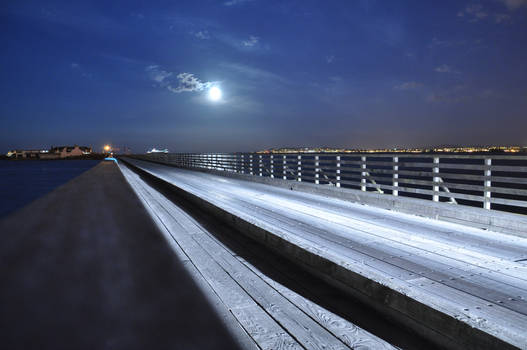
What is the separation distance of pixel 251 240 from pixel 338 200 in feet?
15.3

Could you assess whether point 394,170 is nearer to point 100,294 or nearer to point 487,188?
point 487,188

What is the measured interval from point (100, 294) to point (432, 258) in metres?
3.87

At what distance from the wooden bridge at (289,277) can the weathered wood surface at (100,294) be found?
2 centimetres

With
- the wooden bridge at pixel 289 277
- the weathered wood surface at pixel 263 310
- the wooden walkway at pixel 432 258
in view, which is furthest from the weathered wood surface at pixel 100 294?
the wooden walkway at pixel 432 258

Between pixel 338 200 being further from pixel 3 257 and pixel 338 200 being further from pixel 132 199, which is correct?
pixel 3 257

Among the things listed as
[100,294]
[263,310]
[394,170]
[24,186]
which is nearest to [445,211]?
[394,170]

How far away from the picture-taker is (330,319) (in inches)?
123

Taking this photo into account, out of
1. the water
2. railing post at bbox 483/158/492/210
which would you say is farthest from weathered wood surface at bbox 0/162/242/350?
the water

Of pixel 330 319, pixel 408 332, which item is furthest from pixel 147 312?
pixel 408 332

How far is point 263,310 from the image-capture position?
10.8ft

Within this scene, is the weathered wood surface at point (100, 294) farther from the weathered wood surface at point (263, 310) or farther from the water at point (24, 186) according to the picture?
the water at point (24, 186)

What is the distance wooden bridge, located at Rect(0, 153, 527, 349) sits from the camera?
2881 mm

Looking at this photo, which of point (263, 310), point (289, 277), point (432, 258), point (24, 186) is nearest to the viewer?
point (263, 310)

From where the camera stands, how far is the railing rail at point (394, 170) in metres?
6.91
